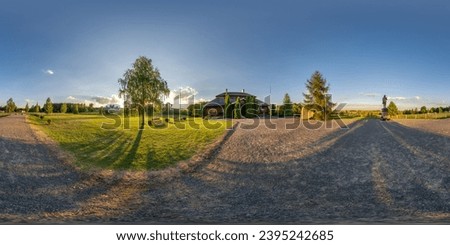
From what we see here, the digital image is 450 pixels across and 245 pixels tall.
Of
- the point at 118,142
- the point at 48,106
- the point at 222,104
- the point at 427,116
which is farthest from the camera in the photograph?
the point at 222,104

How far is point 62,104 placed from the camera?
8.91 meters

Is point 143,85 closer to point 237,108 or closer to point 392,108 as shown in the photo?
point 237,108

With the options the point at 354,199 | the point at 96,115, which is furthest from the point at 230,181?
the point at 96,115

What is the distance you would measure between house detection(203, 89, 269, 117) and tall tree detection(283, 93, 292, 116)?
2.31 feet

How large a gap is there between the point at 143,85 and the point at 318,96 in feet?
17.3

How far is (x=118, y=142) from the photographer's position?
912 centimetres

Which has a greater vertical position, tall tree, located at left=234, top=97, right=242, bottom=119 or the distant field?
tall tree, located at left=234, top=97, right=242, bottom=119

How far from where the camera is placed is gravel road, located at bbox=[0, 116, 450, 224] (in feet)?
22.1

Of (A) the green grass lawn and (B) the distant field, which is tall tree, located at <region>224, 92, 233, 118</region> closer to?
(A) the green grass lawn

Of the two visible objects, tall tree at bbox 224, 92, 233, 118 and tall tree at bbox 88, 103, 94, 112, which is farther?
tall tree at bbox 224, 92, 233, 118

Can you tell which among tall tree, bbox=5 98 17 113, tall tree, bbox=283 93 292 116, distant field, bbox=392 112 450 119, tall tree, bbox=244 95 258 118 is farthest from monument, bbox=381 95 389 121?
tall tree, bbox=5 98 17 113

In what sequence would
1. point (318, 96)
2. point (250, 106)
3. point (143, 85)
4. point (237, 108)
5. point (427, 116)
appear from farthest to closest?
point (250, 106), point (237, 108), point (427, 116), point (143, 85), point (318, 96)

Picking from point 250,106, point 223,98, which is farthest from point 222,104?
point 250,106
